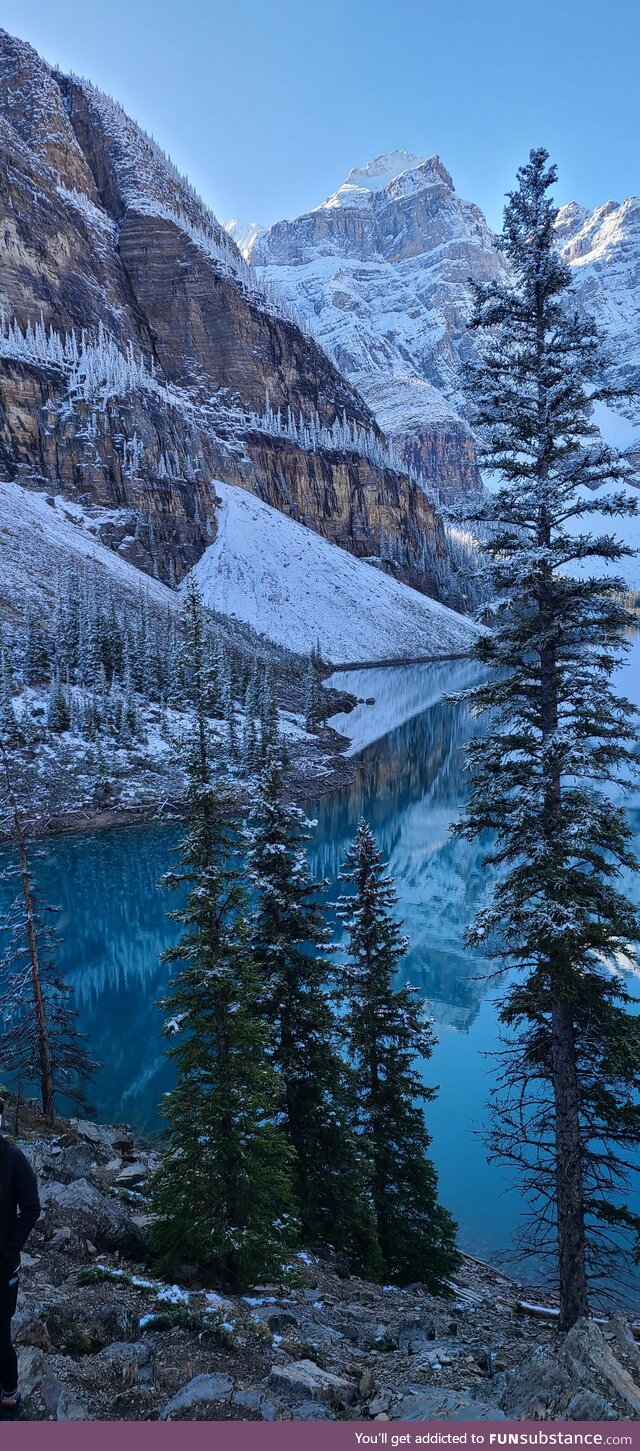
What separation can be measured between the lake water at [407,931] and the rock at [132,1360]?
6270 mm

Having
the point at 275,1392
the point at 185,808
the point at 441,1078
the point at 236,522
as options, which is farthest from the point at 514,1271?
the point at 236,522

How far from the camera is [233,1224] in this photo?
975 cm

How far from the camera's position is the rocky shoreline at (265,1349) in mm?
5812

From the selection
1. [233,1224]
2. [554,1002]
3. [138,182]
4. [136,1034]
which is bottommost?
[136,1034]

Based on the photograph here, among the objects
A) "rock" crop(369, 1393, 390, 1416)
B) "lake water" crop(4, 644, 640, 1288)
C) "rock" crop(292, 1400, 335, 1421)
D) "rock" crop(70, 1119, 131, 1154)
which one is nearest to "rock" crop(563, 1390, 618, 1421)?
"rock" crop(369, 1393, 390, 1416)

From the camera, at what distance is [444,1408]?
6062mm

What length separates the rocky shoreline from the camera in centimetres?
581

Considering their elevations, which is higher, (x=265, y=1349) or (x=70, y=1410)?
(x=70, y=1410)

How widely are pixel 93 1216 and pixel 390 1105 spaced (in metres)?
6.29

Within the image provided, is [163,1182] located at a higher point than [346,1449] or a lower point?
lower

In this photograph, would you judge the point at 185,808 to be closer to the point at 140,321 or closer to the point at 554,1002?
the point at 554,1002

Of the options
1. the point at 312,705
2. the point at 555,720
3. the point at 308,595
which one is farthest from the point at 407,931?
the point at 308,595

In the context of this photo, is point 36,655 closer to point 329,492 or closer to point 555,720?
point 555,720

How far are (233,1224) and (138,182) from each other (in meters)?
249
